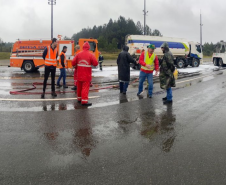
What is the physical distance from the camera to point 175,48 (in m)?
27.4

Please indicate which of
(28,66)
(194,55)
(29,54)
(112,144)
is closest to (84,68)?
(112,144)

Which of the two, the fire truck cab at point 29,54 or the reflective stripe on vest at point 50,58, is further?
the fire truck cab at point 29,54

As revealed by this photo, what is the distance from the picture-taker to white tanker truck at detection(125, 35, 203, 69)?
83.0 feet

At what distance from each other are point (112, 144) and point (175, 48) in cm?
2470

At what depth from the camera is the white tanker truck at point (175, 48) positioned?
997 inches

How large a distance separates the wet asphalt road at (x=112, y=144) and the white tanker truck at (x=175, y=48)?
744 inches

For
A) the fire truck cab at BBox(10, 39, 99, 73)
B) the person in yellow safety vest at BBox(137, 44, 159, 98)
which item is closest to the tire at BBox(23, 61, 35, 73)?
the fire truck cab at BBox(10, 39, 99, 73)

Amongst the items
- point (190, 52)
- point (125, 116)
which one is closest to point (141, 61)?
point (125, 116)

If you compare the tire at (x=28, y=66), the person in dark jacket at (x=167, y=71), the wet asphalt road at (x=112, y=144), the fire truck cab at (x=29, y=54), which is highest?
the fire truck cab at (x=29, y=54)

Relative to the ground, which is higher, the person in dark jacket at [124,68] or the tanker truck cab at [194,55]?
the tanker truck cab at [194,55]

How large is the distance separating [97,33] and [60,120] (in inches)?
4948

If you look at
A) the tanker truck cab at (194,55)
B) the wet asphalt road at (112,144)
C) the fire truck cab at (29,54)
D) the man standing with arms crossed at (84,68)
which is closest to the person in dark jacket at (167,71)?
the wet asphalt road at (112,144)

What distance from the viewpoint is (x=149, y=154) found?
3762 mm

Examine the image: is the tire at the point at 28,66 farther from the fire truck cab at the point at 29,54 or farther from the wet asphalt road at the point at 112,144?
the wet asphalt road at the point at 112,144
